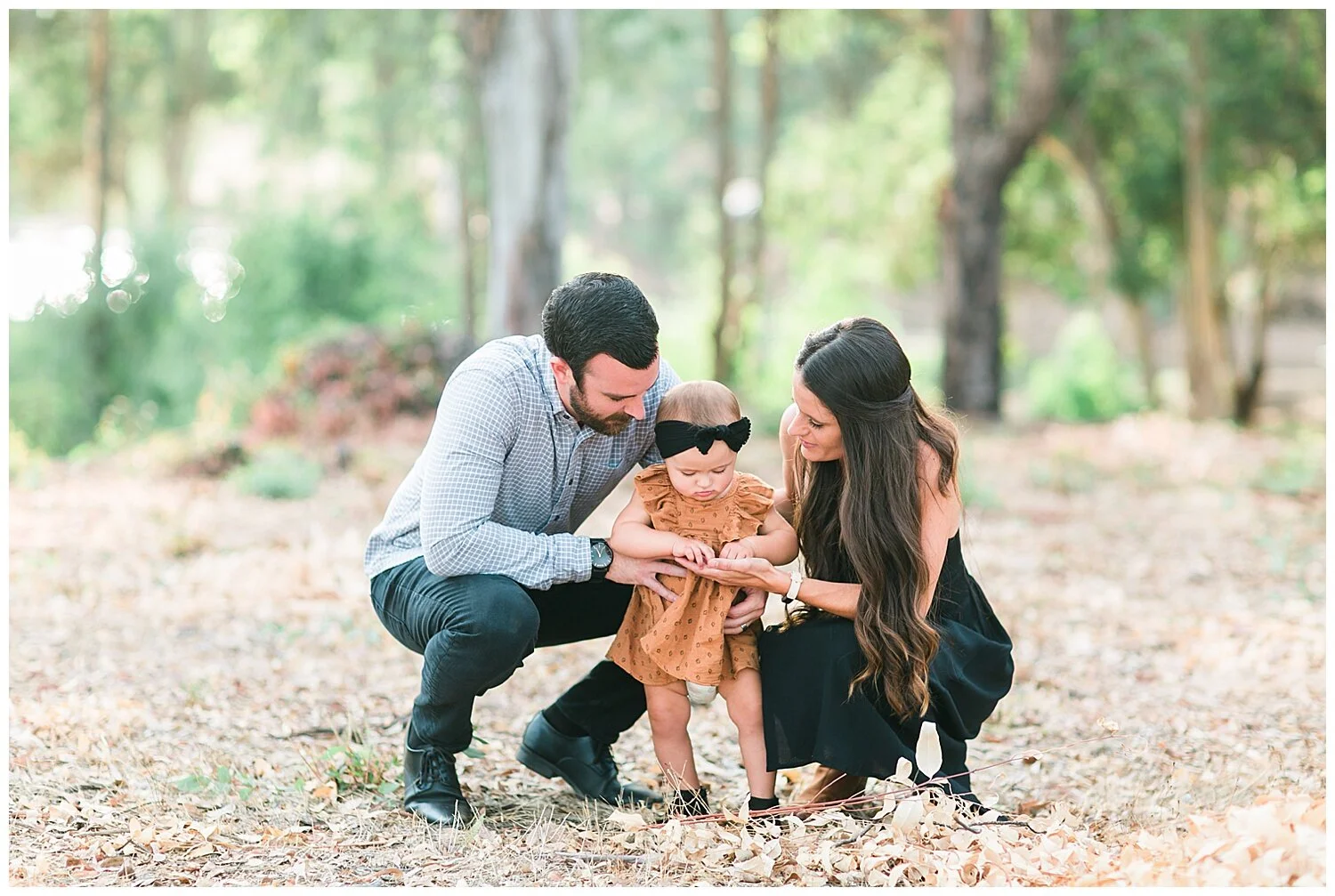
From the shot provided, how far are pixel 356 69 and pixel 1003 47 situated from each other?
9.64 meters

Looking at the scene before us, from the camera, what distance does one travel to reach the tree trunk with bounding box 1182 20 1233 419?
13.6 m

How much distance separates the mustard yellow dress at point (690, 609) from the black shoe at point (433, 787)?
548 mm

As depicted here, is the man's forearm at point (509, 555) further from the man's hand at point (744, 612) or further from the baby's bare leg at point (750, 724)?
the baby's bare leg at point (750, 724)

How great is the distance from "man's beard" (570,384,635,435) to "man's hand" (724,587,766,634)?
58 centimetres

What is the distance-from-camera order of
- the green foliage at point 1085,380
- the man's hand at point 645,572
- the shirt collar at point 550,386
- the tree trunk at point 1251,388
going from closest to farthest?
the man's hand at point 645,572, the shirt collar at point 550,386, the tree trunk at point 1251,388, the green foliage at point 1085,380

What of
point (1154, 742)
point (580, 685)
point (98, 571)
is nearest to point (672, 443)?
point (580, 685)

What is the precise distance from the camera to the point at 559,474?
360 centimetres

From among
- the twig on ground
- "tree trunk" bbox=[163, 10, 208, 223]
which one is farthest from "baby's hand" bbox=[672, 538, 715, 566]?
"tree trunk" bbox=[163, 10, 208, 223]

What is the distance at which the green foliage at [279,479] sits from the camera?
8.50m

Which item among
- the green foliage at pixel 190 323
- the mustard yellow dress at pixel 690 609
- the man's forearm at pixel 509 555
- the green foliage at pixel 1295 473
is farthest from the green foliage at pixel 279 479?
the green foliage at pixel 1295 473

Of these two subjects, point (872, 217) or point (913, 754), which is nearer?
point (913, 754)

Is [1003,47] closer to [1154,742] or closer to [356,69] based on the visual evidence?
[356,69]

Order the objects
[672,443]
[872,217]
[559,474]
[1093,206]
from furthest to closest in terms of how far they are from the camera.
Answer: [872,217]
[1093,206]
[559,474]
[672,443]

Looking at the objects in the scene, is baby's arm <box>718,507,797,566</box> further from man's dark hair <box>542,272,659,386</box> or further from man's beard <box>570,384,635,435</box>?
man's dark hair <box>542,272,659,386</box>
